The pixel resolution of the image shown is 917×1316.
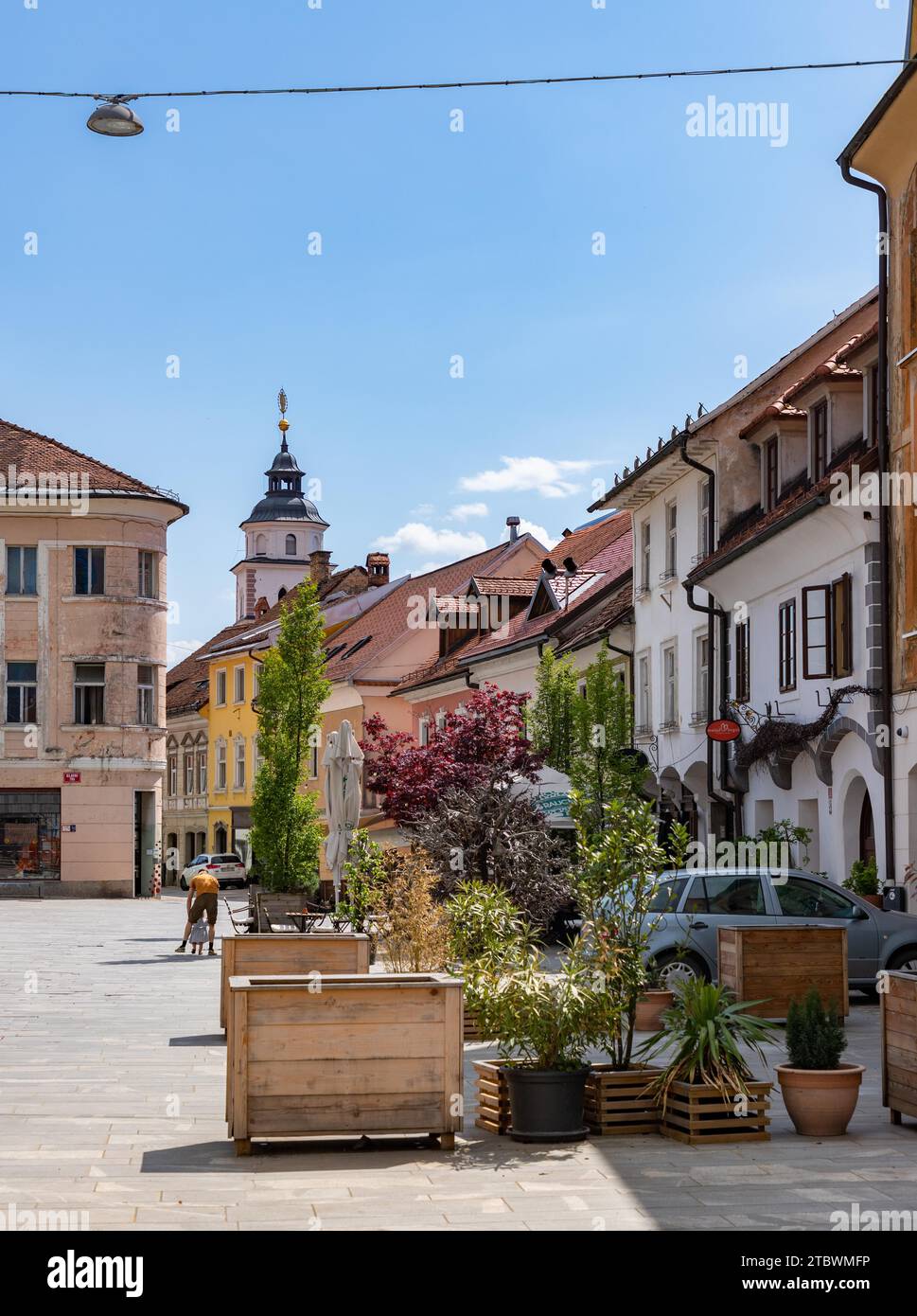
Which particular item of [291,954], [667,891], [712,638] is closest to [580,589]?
[712,638]

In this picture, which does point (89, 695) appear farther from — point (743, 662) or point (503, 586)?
point (743, 662)

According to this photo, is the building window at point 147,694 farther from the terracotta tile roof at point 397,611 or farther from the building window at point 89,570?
the terracotta tile roof at point 397,611

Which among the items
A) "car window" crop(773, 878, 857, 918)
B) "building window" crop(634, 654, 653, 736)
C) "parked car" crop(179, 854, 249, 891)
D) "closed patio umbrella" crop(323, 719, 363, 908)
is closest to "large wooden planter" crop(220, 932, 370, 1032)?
"car window" crop(773, 878, 857, 918)

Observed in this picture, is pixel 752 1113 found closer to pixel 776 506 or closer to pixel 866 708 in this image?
pixel 866 708

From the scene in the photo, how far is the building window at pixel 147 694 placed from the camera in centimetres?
5575

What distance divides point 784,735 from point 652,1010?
11886 millimetres

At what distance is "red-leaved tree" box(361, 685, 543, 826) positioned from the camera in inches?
1245

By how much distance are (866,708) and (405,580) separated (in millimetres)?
46631

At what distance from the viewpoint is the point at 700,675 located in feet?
114

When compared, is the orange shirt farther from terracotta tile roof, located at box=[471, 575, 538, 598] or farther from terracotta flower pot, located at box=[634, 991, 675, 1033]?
terracotta tile roof, located at box=[471, 575, 538, 598]

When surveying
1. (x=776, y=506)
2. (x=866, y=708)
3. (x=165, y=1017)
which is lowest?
(x=165, y=1017)
